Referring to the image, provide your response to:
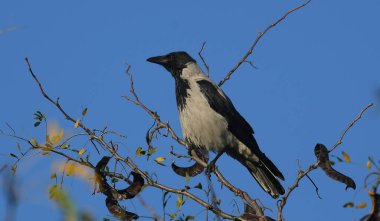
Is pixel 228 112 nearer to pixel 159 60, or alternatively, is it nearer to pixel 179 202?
pixel 159 60

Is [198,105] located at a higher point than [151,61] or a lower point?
lower

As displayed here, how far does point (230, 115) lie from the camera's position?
6105mm

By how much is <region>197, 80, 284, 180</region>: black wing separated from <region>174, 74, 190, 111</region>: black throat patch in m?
0.17

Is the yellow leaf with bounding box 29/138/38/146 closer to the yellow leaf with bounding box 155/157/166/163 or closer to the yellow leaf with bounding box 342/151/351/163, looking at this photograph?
the yellow leaf with bounding box 155/157/166/163

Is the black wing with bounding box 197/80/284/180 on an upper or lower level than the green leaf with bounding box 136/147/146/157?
upper

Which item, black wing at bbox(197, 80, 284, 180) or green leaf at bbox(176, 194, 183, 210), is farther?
black wing at bbox(197, 80, 284, 180)

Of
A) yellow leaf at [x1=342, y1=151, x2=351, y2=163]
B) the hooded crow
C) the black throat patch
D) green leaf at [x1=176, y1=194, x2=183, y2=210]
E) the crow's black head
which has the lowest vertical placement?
yellow leaf at [x1=342, y1=151, x2=351, y2=163]

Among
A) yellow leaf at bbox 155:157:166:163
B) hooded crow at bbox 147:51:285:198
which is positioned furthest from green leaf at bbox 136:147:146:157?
hooded crow at bbox 147:51:285:198

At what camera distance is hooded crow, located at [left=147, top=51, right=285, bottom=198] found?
18.8ft

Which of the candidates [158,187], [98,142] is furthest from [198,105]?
[158,187]

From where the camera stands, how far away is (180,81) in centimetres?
632

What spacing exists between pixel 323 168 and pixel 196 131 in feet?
9.92

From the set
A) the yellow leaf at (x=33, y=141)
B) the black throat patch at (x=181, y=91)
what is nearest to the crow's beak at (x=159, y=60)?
the black throat patch at (x=181, y=91)

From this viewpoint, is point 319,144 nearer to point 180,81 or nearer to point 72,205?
point 72,205
